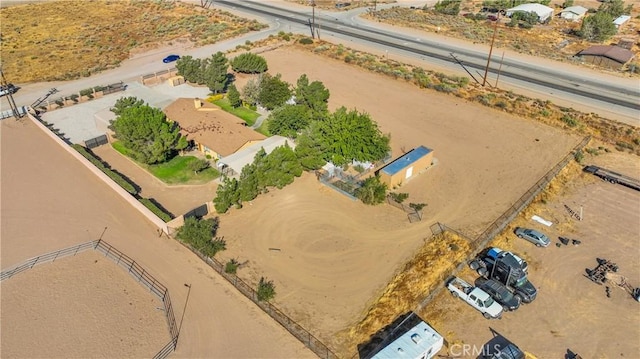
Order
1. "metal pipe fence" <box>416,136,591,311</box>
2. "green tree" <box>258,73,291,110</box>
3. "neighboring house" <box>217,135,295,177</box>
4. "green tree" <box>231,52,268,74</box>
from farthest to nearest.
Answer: "green tree" <box>231,52,268,74</box>
"green tree" <box>258,73,291,110</box>
"neighboring house" <box>217,135,295,177</box>
"metal pipe fence" <box>416,136,591,311</box>

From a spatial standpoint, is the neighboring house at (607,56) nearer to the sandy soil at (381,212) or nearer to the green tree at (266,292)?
the sandy soil at (381,212)

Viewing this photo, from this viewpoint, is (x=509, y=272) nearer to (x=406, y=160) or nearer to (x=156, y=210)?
(x=406, y=160)

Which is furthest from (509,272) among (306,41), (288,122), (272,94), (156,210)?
(306,41)

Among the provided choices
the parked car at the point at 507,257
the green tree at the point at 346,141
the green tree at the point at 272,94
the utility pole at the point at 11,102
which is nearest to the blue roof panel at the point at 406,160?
the green tree at the point at 346,141

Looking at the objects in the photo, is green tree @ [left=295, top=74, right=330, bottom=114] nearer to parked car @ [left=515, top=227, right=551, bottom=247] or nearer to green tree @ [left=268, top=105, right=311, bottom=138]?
green tree @ [left=268, top=105, right=311, bottom=138]

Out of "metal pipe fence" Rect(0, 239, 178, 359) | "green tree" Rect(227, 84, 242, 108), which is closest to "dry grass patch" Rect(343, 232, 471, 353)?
"metal pipe fence" Rect(0, 239, 178, 359)

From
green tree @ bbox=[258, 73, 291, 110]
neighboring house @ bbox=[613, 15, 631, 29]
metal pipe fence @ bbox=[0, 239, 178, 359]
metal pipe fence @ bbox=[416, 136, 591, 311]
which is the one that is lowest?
metal pipe fence @ bbox=[0, 239, 178, 359]
